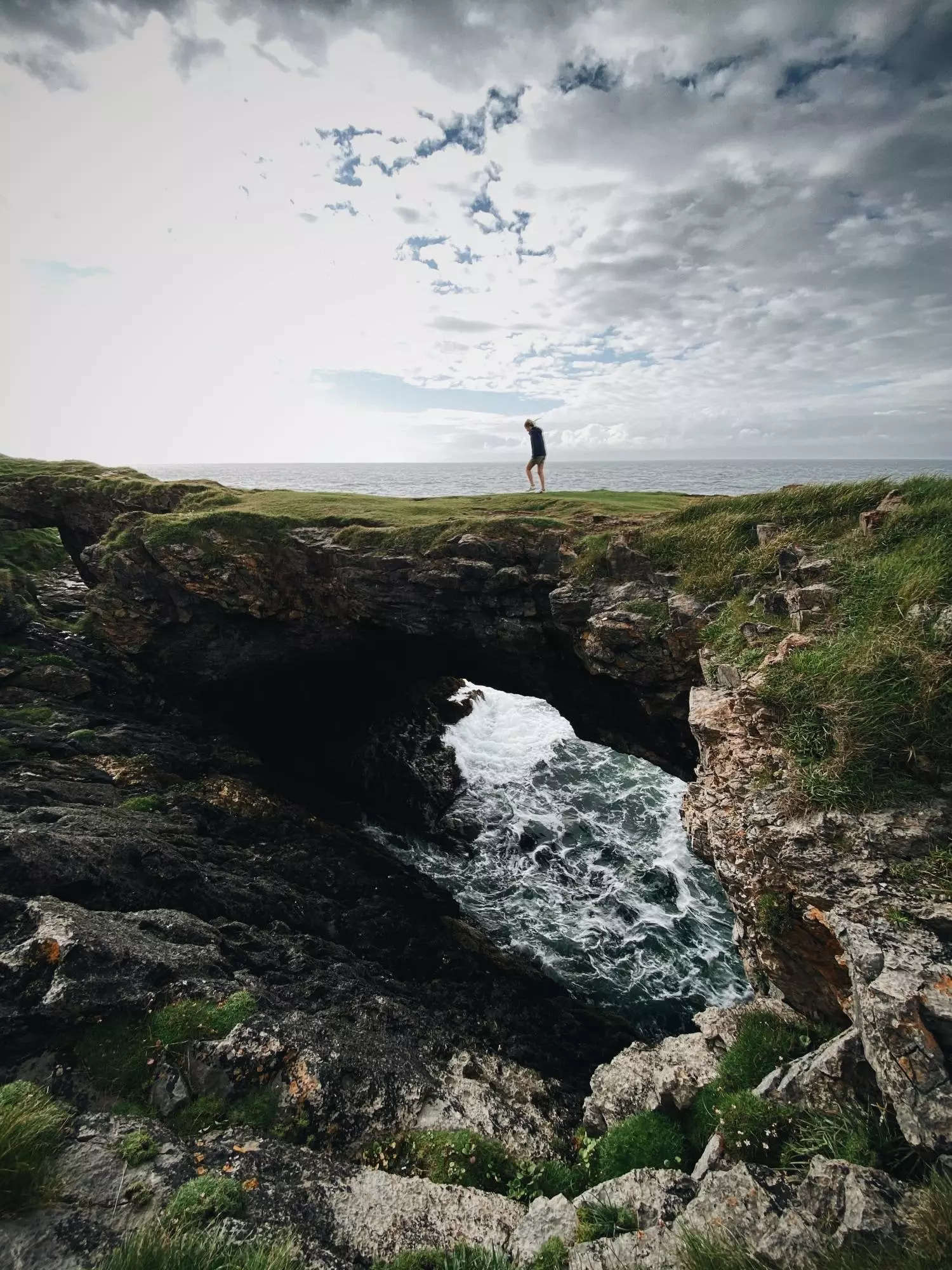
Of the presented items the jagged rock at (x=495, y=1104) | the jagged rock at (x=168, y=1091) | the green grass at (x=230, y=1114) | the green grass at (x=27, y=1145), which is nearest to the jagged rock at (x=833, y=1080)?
the jagged rock at (x=495, y=1104)

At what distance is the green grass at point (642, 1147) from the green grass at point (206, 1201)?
14.3 feet

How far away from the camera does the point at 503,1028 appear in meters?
11.5

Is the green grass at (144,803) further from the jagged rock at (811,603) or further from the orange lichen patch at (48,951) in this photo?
the jagged rock at (811,603)

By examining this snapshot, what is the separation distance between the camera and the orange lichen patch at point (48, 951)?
27.3 ft

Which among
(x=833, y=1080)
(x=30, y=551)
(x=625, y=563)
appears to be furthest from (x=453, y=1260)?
(x=30, y=551)

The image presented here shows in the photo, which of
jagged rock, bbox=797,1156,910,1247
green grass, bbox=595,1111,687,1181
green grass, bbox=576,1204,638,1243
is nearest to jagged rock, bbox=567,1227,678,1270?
green grass, bbox=576,1204,638,1243

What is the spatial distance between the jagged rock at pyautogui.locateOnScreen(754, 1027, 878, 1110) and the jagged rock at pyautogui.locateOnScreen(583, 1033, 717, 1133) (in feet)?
4.89

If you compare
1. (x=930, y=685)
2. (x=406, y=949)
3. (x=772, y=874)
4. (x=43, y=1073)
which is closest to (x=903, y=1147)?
(x=772, y=874)

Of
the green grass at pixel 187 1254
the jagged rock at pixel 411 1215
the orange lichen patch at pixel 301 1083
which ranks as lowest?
the orange lichen patch at pixel 301 1083

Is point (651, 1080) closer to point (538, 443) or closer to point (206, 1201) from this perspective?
point (206, 1201)

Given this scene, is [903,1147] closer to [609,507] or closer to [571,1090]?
[571,1090]

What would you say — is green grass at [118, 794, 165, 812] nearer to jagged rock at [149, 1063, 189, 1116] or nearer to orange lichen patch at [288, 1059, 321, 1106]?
jagged rock at [149, 1063, 189, 1116]

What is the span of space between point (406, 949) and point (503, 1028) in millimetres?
3235

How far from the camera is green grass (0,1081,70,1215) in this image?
524 centimetres
